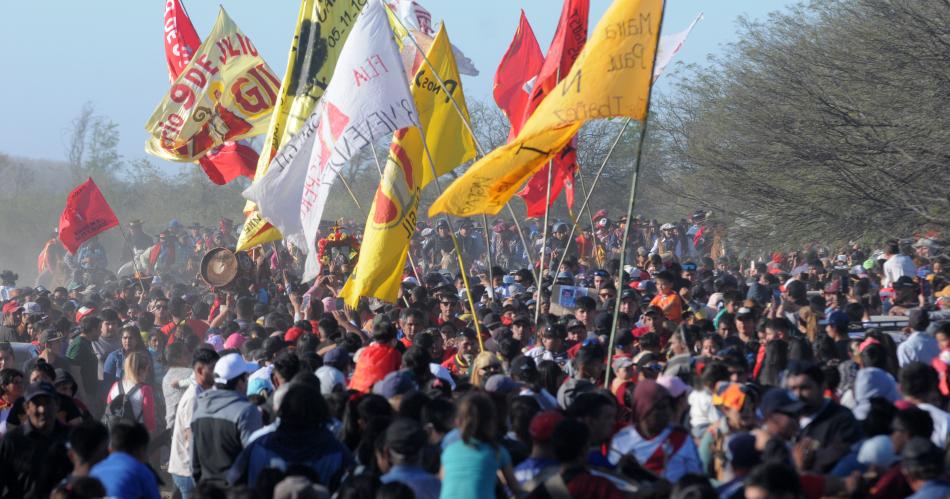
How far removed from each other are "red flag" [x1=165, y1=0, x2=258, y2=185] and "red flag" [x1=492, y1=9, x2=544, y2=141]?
3.98 meters

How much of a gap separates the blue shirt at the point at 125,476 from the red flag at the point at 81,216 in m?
12.5

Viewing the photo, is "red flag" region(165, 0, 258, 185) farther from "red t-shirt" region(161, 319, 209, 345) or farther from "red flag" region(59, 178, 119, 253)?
"red t-shirt" region(161, 319, 209, 345)

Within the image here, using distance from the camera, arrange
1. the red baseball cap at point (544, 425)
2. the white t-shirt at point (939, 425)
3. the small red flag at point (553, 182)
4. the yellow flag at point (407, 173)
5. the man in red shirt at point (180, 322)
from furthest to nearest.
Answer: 1. the man in red shirt at point (180, 322)
2. the small red flag at point (553, 182)
3. the yellow flag at point (407, 173)
4. the white t-shirt at point (939, 425)
5. the red baseball cap at point (544, 425)

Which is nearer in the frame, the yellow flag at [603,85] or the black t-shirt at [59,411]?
the black t-shirt at [59,411]

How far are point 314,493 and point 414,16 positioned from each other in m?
12.3

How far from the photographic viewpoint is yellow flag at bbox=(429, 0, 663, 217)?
905 centimetres

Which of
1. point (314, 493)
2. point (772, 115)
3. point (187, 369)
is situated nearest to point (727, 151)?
point (772, 115)

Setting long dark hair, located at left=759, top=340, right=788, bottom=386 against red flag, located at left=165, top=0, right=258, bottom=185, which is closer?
long dark hair, located at left=759, top=340, right=788, bottom=386

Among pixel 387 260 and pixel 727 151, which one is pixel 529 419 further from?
pixel 727 151

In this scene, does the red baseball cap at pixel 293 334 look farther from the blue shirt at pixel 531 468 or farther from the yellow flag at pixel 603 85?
the blue shirt at pixel 531 468

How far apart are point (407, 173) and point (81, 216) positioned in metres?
8.30


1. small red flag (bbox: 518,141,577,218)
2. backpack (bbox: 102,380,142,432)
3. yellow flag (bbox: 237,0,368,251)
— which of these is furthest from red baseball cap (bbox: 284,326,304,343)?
small red flag (bbox: 518,141,577,218)

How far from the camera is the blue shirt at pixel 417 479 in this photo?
587 centimetres

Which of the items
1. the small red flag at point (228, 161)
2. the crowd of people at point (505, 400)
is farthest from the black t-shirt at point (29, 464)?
the small red flag at point (228, 161)
